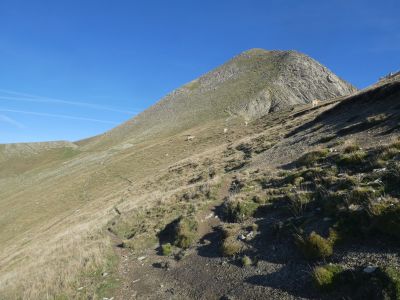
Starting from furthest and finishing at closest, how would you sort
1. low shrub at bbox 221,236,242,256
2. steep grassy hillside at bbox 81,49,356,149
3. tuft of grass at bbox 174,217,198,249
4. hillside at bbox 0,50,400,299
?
1. steep grassy hillside at bbox 81,49,356,149
2. tuft of grass at bbox 174,217,198,249
3. low shrub at bbox 221,236,242,256
4. hillside at bbox 0,50,400,299

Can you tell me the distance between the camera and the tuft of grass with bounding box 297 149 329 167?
19.0 meters

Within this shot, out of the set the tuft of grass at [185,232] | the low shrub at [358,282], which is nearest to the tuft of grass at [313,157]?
the tuft of grass at [185,232]

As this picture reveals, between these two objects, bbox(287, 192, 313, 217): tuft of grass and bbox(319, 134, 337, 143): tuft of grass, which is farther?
bbox(319, 134, 337, 143): tuft of grass

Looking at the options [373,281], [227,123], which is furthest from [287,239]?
[227,123]

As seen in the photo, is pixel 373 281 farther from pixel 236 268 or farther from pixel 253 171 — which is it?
pixel 253 171

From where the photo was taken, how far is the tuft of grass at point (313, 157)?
1900cm

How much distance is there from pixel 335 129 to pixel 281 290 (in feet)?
64.1

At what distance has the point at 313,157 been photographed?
1955 centimetres

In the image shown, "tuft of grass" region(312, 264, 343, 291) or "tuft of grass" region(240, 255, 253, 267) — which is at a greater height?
"tuft of grass" region(312, 264, 343, 291)

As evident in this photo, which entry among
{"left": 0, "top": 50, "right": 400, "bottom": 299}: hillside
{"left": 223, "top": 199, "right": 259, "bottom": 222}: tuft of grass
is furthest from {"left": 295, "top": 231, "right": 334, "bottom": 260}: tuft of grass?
{"left": 223, "top": 199, "right": 259, "bottom": 222}: tuft of grass

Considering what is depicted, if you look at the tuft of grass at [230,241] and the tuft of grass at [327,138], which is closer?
the tuft of grass at [230,241]

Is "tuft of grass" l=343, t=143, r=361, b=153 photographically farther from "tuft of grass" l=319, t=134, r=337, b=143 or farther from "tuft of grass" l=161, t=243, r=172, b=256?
"tuft of grass" l=161, t=243, r=172, b=256

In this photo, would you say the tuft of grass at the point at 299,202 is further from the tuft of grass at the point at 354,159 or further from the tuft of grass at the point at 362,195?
the tuft of grass at the point at 354,159

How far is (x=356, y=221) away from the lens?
34.3ft
